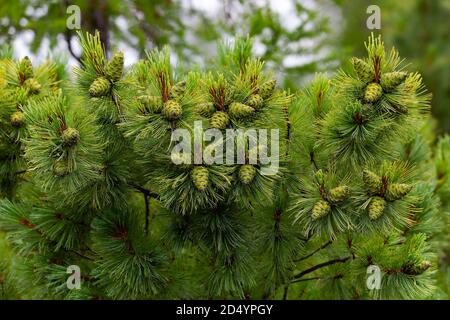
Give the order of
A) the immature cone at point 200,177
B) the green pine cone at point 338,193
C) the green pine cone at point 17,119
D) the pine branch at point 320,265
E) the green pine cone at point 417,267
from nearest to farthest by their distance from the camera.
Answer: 1. the immature cone at point 200,177
2. the green pine cone at point 338,193
3. the green pine cone at point 417,267
4. the green pine cone at point 17,119
5. the pine branch at point 320,265

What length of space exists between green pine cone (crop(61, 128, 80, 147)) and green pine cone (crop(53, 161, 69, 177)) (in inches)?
3.0

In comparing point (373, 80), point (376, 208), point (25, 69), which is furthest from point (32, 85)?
point (376, 208)

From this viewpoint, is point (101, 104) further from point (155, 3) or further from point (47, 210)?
point (155, 3)

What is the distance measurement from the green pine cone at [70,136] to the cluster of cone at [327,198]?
0.92 meters

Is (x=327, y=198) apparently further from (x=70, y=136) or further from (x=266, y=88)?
(x=70, y=136)

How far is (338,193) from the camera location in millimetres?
2455

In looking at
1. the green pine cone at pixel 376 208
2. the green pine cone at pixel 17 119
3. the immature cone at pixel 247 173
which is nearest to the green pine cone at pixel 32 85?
→ the green pine cone at pixel 17 119

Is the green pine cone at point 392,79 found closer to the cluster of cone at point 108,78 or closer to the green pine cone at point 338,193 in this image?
the green pine cone at point 338,193

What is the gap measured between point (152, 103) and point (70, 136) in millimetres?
325

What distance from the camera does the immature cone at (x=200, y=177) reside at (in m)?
2.35

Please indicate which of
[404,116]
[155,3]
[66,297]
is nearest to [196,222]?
[66,297]


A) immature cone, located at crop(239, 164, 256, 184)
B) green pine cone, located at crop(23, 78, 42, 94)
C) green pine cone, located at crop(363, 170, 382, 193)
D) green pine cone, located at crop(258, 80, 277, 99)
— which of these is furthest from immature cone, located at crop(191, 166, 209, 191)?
green pine cone, located at crop(23, 78, 42, 94)

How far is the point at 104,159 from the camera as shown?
8.66 feet
